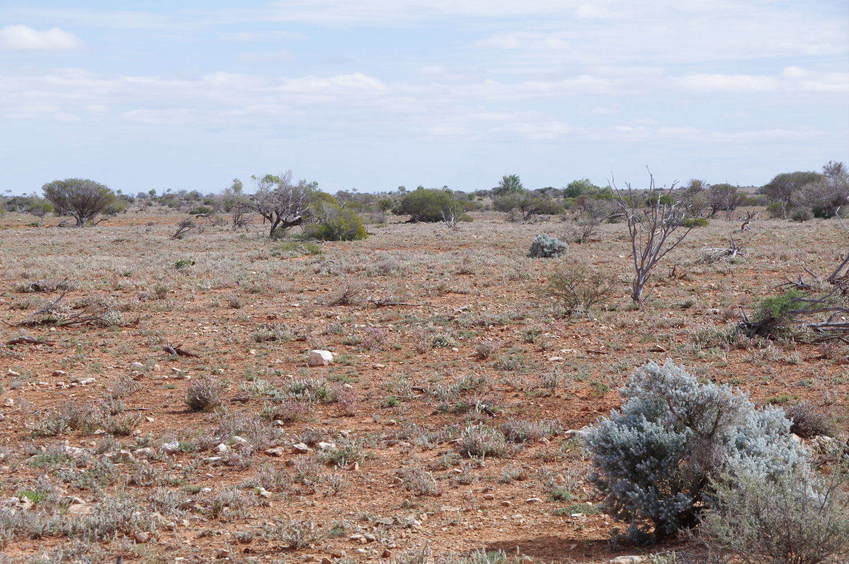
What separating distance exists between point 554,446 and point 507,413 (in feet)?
3.47

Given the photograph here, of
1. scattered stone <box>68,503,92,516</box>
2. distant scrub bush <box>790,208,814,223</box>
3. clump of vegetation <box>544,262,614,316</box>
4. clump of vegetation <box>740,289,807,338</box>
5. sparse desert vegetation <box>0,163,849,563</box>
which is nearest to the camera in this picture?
sparse desert vegetation <box>0,163,849,563</box>

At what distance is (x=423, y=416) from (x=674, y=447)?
3839 mm

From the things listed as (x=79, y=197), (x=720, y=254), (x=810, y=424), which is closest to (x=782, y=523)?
(x=810, y=424)

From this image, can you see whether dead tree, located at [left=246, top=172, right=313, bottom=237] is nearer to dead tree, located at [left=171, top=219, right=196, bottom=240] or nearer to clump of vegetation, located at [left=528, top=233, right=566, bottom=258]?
dead tree, located at [left=171, top=219, right=196, bottom=240]

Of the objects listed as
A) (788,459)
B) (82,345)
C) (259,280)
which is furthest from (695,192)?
(788,459)

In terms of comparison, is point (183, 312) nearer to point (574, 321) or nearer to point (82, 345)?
point (82, 345)

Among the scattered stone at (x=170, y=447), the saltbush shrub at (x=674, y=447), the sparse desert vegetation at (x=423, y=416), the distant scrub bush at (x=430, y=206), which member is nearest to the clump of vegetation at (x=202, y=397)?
the sparse desert vegetation at (x=423, y=416)

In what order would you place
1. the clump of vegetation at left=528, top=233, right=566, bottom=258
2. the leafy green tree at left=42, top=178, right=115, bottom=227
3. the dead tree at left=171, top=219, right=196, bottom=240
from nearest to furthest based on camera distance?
1. the clump of vegetation at left=528, top=233, right=566, bottom=258
2. the dead tree at left=171, top=219, right=196, bottom=240
3. the leafy green tree at left=42, top=178, right=115, bottom=227

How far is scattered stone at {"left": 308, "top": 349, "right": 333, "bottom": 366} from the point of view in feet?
34.2

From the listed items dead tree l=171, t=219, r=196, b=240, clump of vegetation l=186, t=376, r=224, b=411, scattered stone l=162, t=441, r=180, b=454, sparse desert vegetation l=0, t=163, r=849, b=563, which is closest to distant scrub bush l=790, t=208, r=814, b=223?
sparse desert vegetation l=0, t=163, r=849, b=563

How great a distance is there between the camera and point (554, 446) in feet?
23.2

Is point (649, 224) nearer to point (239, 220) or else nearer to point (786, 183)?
point (239, 220)

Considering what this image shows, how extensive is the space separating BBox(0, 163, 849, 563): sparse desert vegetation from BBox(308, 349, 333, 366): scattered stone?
33 mm

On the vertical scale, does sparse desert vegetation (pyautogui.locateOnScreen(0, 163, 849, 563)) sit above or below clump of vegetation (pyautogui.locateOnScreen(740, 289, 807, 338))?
below
